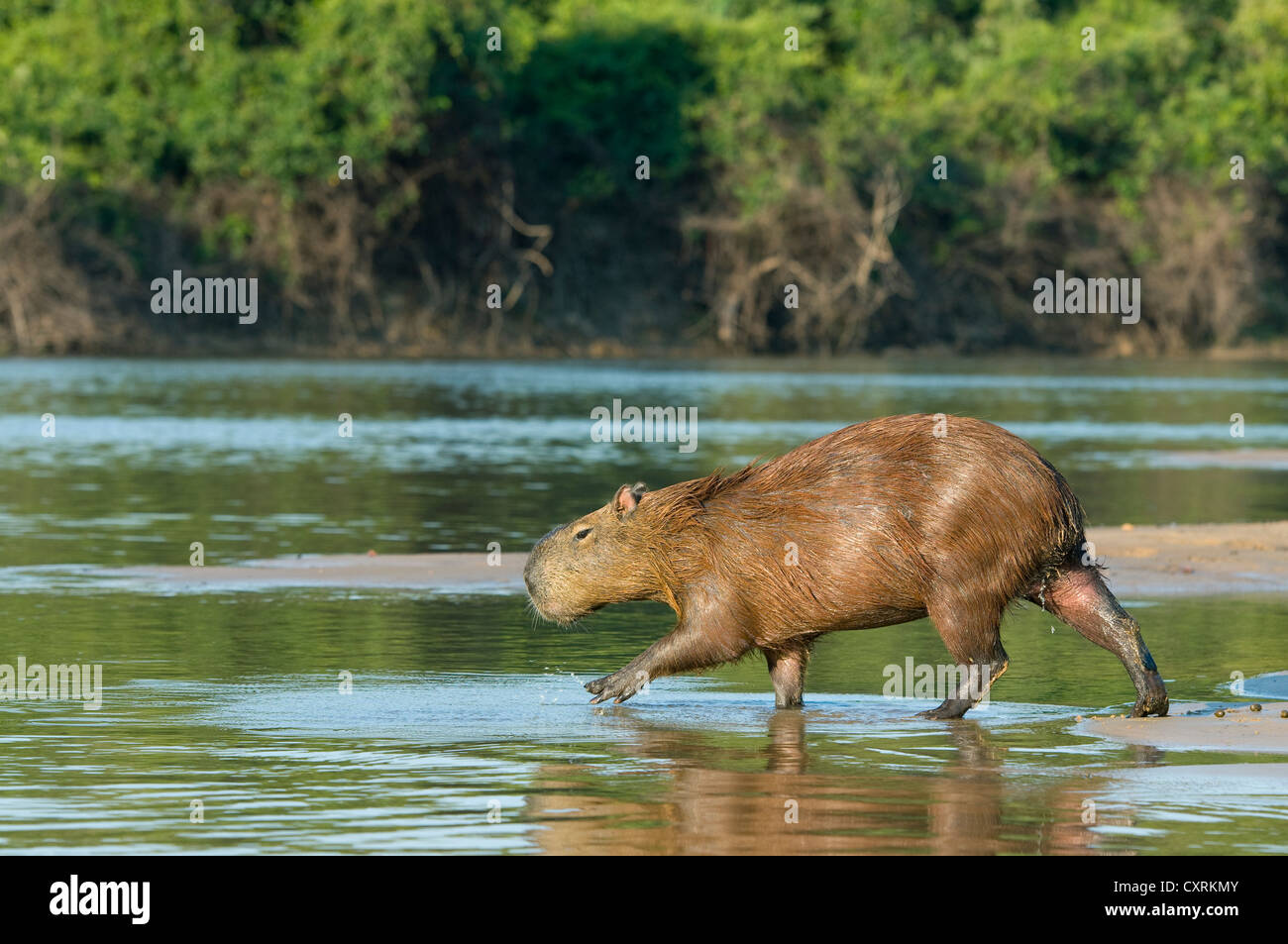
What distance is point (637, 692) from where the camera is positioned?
10695 millimetres

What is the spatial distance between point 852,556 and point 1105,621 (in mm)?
1194

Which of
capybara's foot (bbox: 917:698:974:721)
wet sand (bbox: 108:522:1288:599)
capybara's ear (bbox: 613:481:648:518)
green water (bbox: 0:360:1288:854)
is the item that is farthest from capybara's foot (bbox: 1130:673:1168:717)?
wet sand (bbox: 108:522:1288:599)

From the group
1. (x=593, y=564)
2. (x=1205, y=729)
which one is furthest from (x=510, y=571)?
(x=1205, y=729)

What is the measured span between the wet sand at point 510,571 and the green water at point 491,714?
1.46 feet

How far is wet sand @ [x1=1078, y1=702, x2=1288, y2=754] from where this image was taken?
30.3 ft

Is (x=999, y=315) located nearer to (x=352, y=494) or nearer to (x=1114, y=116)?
(x=1114, y=116)

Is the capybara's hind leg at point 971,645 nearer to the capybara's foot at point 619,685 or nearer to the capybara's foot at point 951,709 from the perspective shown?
the capybara's foot at point 951,709

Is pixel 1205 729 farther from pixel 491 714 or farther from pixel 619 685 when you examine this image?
pixel 491 714

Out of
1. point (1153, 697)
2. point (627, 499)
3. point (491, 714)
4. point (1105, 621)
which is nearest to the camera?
point (1153, 697)

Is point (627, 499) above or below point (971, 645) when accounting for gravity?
above

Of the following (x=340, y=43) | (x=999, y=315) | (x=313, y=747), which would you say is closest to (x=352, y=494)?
(x=313, y=747)

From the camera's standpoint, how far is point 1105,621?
995cm

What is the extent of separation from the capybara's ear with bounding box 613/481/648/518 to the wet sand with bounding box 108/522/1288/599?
15.3 feet
